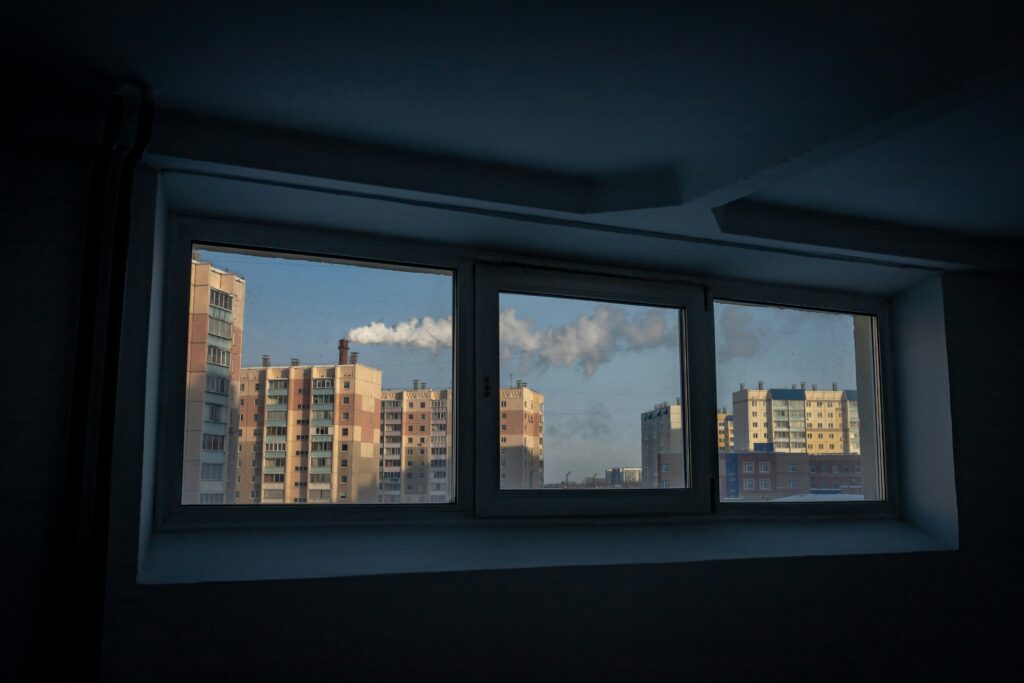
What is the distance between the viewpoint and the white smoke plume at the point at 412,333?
2832 mm

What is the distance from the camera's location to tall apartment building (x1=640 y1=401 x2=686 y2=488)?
10.6 ft

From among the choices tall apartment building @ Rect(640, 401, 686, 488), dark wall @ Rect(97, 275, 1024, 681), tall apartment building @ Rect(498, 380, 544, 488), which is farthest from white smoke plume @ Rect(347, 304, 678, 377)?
dark wall @ Rect(97, 275, 1024, 681)

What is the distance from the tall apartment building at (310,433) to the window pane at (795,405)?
1.40 metres

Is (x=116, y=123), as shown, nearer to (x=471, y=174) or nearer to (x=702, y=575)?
(x=471, y=174)

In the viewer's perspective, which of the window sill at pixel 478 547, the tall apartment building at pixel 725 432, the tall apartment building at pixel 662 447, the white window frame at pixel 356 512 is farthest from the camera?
the tall apartment building at pixel 725 432

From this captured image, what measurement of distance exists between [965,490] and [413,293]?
2.22 metres

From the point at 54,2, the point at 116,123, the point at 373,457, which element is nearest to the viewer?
the point at 54,2

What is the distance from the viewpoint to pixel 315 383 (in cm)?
273

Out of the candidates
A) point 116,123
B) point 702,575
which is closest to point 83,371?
point 116,123

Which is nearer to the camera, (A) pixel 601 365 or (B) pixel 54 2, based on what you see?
(B) pixel 54 2

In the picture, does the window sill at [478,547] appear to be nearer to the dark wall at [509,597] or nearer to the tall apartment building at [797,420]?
the dark wall at [509,597]

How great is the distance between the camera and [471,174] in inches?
99.1

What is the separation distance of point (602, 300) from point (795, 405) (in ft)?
3.20

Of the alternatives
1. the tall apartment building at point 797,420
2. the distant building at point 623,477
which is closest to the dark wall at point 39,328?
the distant building at point 623,477
